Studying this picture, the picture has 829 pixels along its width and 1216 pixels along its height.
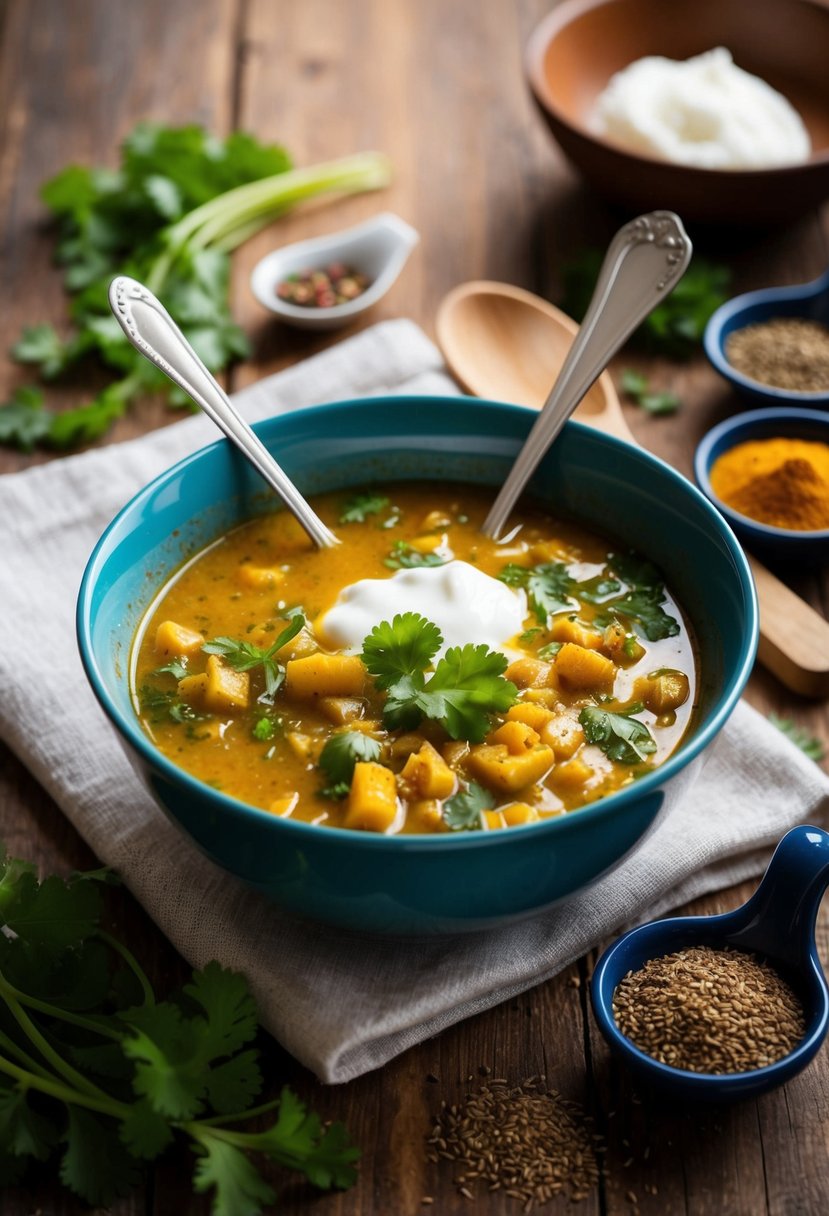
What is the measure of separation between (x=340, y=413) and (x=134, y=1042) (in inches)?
67.8

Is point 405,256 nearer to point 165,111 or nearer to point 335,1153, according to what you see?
point 165,111

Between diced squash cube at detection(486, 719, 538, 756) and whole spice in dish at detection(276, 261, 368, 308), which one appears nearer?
diced squash cube at detection(486, 719, 538, 756)

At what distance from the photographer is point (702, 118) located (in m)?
5.13

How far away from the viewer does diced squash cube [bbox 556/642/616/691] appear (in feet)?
10.3

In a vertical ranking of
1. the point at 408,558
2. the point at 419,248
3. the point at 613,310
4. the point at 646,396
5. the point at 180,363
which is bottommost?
the point at 646,396

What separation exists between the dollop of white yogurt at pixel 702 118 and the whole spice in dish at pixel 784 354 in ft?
2.23

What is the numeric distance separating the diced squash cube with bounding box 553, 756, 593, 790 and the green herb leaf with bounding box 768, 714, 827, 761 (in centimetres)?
85

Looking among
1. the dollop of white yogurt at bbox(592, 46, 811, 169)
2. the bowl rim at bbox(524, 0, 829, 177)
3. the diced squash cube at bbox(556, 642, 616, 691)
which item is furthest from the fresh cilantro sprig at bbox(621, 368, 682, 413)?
the diced squash cube at bbox(556, 642, 616, 691)

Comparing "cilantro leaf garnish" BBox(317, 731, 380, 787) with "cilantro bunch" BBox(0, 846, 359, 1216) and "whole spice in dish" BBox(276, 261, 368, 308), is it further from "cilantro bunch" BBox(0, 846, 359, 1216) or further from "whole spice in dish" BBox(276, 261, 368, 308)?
"whole spice in dish" BBox(276, 261, 368, 308)

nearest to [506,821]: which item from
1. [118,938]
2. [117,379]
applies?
[118,938]

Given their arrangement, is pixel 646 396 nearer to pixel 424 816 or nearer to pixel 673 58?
pixel 673 58

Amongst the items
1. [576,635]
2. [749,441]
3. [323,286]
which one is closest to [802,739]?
[576,635]

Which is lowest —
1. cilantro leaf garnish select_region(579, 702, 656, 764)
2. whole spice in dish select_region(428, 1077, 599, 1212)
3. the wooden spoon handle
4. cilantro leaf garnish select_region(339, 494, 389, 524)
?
the wooden spoon handle

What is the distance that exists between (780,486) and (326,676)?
1637 millimetres
